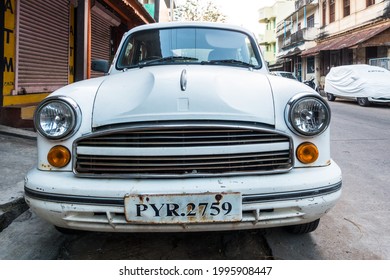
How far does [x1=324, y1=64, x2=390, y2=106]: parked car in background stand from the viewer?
1310cm

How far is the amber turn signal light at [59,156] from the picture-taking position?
202 centimetres

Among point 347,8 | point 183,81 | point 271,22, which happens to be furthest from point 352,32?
point 271,22

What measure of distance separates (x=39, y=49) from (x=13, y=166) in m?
3.80

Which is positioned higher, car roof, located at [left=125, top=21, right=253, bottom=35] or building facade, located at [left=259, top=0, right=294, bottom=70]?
building facade, located at [left=259, top=0, right=294, bottom=70]

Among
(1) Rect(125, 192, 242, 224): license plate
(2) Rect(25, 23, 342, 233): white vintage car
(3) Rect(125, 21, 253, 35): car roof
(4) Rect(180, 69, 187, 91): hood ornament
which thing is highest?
(3) Rect(125, 21, 253, 35): car roof

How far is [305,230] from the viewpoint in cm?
246

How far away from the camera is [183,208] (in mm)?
1812

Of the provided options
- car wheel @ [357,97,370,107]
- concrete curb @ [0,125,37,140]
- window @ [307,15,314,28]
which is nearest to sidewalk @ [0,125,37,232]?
concrete curb @ [0,125,37,140]

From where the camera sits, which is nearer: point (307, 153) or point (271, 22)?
point (307, 153)

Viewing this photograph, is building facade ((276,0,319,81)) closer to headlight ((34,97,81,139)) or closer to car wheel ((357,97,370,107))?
car wheel ((357,97,370,107))

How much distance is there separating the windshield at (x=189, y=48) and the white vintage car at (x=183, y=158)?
3.25ft

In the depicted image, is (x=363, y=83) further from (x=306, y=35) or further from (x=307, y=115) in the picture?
(x=306, y=35)

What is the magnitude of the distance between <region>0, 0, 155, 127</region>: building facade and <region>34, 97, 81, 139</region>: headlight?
12.7 ft

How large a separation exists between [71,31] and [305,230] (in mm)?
7763
